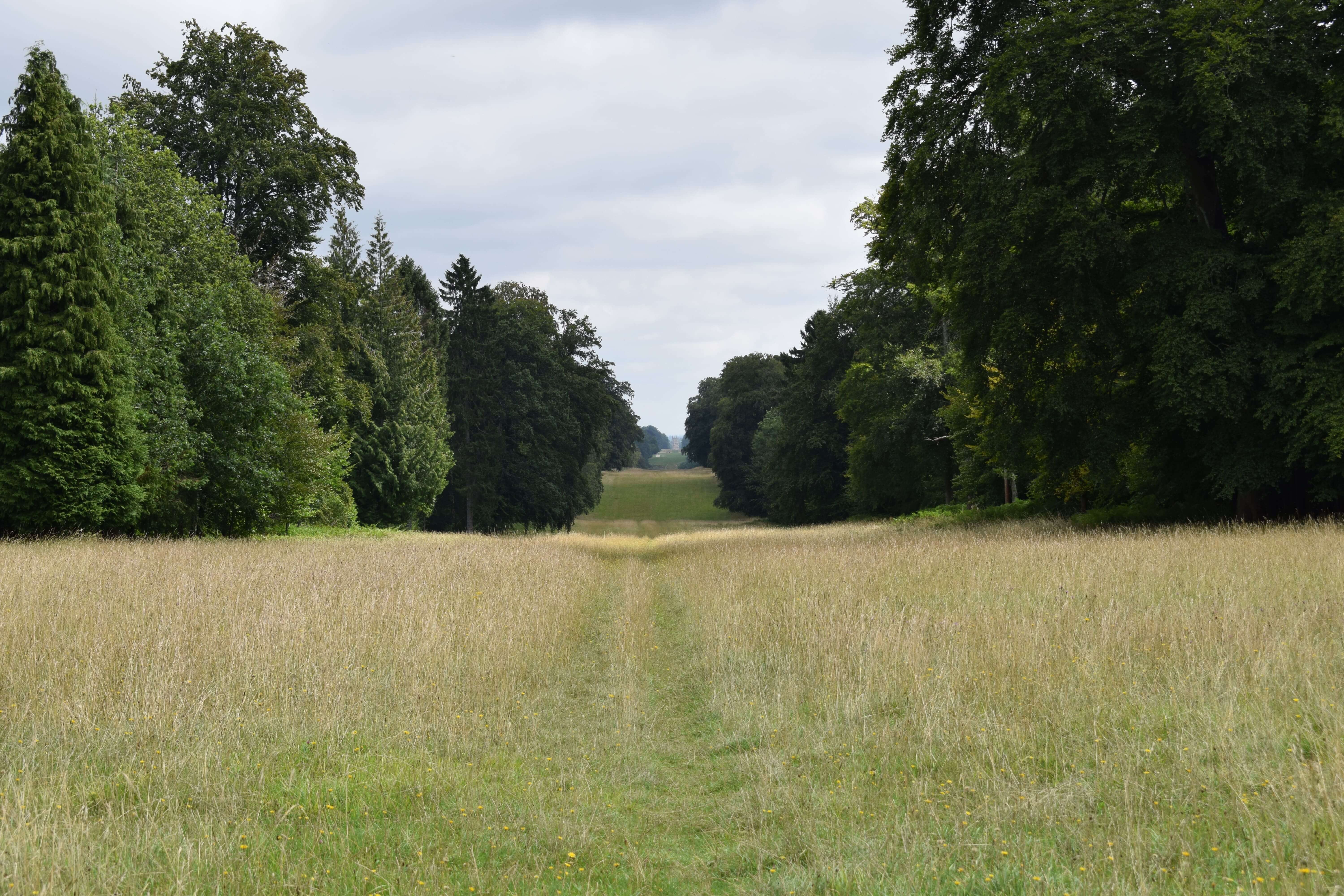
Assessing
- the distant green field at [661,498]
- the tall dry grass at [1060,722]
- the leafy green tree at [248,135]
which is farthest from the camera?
the distant green field at [661,498]

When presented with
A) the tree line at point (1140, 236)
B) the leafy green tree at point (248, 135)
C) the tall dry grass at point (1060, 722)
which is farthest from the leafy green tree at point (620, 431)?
the tall dry grass at point (1060, 722)

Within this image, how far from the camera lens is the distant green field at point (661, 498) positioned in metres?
80.4

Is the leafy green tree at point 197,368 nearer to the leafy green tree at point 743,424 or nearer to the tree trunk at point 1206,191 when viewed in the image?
the tree trunk at point 1206,191

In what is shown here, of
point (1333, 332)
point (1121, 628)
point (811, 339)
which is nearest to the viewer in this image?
point (1121, 628)

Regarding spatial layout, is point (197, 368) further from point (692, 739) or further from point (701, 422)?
point (701, 422)

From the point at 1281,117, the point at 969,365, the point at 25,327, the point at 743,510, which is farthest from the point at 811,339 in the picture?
the point at 25,327

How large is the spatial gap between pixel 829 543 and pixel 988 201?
8.79 metres

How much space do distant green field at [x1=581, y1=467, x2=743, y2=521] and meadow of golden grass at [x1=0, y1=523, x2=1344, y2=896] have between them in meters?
65.4

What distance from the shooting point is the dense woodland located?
723 inches

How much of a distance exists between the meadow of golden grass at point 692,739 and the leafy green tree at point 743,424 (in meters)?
66.1

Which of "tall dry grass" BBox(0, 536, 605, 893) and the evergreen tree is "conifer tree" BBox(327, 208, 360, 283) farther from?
"tall dry grass" BBox(0, 536, 605, 893)

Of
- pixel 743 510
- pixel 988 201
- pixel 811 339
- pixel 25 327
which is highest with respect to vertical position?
pixel 811 339

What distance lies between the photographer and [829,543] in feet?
67.1

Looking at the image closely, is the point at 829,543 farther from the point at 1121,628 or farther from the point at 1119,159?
the point at 1121,628
